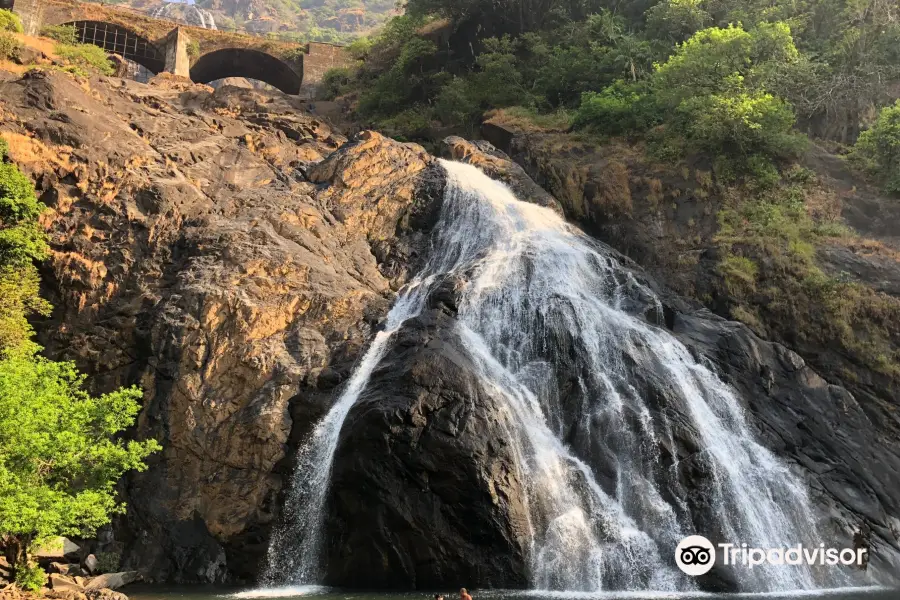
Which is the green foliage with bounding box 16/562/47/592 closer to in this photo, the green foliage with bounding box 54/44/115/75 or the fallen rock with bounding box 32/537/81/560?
the fallen rock with bounding box 32/537/81/560

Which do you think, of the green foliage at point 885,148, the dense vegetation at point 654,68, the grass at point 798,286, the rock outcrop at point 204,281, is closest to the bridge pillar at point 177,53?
the dense vegetation at point 654,68

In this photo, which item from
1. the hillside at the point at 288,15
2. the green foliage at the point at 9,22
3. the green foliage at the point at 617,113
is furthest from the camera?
the hillside at the point at 288,15

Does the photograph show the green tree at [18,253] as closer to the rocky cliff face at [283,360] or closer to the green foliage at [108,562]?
the rocky cliff face at [283,360]

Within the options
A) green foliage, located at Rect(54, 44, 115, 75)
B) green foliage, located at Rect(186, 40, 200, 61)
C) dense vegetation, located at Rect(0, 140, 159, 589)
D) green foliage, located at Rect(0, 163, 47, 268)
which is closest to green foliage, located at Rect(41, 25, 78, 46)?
green foliage, located at Rect(54, 44, 115, 75)

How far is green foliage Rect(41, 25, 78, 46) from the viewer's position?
125 feet

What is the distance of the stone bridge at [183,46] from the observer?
41.0 meters

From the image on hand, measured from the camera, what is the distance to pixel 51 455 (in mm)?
13320

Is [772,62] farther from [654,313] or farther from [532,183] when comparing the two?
[654,313]

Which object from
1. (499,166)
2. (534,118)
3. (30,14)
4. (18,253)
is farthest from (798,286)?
(30,14)

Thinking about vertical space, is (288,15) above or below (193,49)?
above

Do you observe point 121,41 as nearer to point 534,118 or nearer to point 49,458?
point 534,118

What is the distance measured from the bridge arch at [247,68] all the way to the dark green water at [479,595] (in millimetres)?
37477

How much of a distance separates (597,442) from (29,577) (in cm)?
1253

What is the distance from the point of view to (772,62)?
1187 inches
